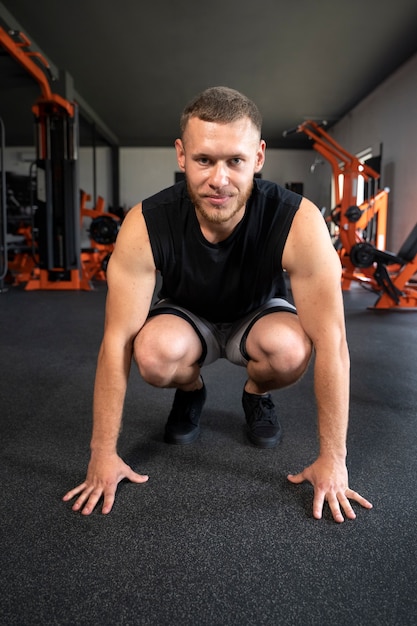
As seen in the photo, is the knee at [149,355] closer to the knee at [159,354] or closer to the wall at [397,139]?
the knee at [159,354]

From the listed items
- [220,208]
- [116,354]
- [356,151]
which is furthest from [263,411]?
[356,151]

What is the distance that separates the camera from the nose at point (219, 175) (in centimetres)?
102

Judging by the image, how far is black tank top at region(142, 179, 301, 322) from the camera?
111 centimetres

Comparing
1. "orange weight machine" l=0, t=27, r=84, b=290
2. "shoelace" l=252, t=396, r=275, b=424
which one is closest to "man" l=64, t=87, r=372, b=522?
"shoelace" l=252, t=396, r=275, b=424

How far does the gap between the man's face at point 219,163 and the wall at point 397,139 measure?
4932mm

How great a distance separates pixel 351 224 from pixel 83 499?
12.7 feet

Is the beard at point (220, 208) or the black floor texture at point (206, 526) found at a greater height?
the beard at point (220, 208)

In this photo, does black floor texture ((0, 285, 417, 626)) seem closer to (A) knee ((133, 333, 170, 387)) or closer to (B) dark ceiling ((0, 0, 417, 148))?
(A) knee ((133, 333, 170, 387))

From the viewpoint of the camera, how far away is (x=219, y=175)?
1023 mm

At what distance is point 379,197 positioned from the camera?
15.5 ft

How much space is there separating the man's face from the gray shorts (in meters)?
0.30

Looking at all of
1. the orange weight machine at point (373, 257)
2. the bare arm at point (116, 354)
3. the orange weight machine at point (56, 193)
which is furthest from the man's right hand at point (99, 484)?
the orange weight machine at point (56, 193)

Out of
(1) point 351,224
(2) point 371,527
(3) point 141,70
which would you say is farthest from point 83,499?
(3) point 141,70

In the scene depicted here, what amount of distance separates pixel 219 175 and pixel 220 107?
0.14 m
